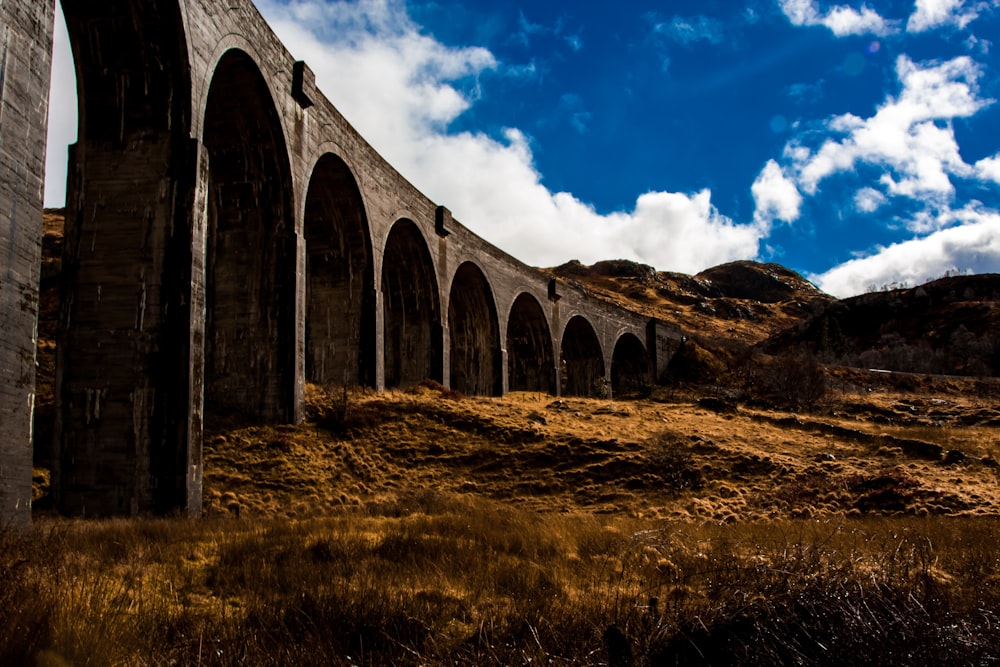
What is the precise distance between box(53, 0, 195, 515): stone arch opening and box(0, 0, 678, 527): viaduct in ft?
0.06

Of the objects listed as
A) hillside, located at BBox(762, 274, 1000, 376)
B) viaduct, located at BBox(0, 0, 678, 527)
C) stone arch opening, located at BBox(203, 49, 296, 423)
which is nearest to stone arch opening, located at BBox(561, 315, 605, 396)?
viaduct, located at BBox(0, 0, 678, 527)

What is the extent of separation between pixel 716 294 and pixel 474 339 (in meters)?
83.8

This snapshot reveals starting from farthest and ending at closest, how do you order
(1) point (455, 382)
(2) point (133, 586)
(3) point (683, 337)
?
(3) point (683, 337), (1) point (455, 382), (2) point (133, 586)

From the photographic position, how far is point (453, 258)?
24438 millimetres

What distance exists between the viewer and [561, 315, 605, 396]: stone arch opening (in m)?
38.2

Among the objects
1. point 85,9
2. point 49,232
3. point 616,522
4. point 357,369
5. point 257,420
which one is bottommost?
point 616,522

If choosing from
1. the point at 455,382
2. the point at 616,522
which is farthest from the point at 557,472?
the point at 455,382

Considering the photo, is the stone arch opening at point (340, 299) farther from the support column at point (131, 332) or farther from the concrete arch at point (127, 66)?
the support column at point (131, 332)

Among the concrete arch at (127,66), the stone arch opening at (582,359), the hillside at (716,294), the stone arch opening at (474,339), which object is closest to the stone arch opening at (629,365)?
the stone arch opening at (582,359)

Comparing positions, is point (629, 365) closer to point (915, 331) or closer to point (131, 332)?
point (915, 331)

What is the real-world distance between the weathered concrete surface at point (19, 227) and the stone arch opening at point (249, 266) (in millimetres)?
7276

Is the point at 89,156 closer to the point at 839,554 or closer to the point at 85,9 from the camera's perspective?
the point at 85,9

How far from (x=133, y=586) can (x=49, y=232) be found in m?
31.2

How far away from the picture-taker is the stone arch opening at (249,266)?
1452cm
